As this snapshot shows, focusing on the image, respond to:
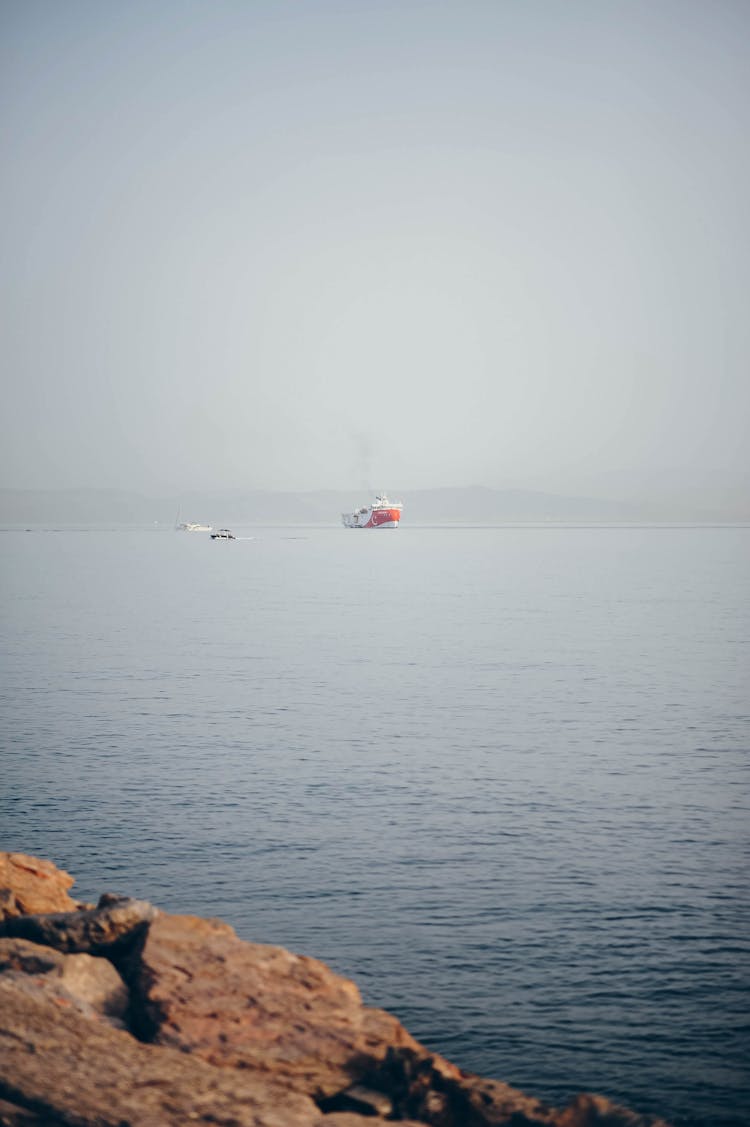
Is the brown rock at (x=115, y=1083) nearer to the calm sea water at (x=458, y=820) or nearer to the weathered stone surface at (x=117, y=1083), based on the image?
the weathered stone surface at (x=117, y=1083)

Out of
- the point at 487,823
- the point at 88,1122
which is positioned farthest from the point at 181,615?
the point at 88,1122

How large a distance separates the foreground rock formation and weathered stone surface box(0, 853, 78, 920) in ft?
5.91

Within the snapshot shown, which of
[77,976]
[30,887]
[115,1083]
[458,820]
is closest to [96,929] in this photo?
[77,976]

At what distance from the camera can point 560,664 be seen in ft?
197

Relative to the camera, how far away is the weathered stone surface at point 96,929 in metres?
16.3

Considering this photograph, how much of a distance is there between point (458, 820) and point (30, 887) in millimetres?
12695

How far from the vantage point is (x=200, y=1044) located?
1384 cm

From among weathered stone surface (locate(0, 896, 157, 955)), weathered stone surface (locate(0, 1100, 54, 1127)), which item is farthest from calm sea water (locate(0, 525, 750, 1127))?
weathered stone surface (locate(0, 1100, 54, 1127))

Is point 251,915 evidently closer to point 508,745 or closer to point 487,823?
point 487,823

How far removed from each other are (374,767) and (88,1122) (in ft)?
77.8

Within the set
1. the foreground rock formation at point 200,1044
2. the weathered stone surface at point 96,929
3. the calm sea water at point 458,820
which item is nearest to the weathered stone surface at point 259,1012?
the foreground rock formation at point 200,1044

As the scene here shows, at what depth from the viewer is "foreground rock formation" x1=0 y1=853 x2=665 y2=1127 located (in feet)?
40.0

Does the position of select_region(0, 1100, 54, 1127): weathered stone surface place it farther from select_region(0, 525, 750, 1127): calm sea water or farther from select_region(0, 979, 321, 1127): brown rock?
select_region(0, 525, 750, 1127): calm sea water

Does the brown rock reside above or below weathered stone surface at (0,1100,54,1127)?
above
